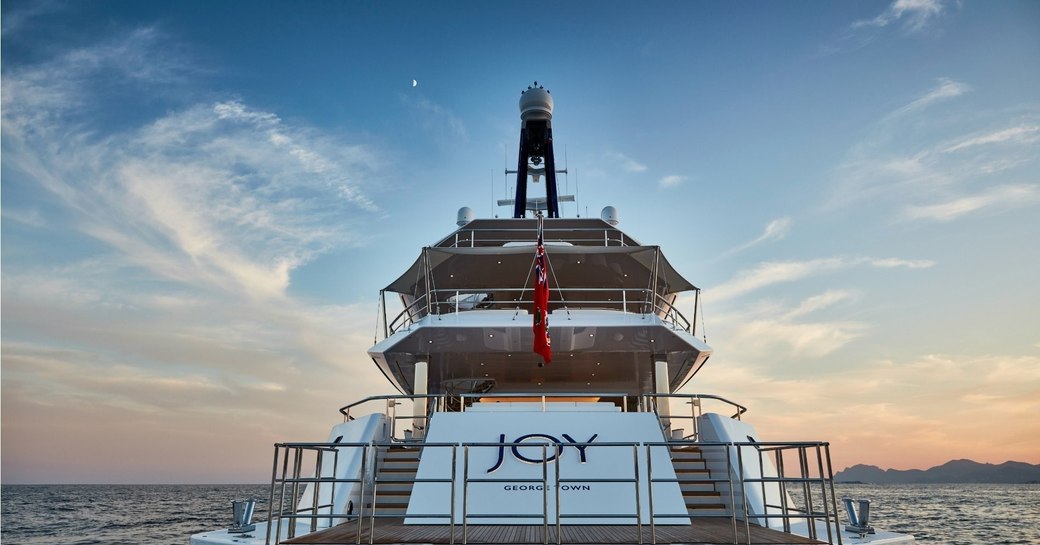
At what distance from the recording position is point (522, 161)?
23.5m

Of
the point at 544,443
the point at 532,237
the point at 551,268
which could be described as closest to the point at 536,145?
the point at 532,237

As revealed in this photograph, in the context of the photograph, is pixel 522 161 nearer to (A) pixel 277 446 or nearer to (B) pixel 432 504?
(B) pixel 432 504

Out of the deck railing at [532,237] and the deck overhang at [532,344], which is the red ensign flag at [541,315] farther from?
the deck railing at [532,237]

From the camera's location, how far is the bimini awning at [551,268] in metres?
15.5

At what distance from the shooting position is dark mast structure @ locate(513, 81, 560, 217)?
21.8m

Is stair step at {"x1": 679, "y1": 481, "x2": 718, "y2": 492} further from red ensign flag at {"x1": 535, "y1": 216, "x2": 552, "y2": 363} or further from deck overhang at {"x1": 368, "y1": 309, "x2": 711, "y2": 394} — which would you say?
deck overhang at {"x1": 368, "y1": 309, "x2": 711, "y2": 394}

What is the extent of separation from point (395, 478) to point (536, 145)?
48.2 ft

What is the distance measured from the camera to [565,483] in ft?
31.8

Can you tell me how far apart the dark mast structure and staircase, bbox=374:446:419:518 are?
13.2m

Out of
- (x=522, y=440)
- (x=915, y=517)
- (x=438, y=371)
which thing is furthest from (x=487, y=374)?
(x=915, y=517)

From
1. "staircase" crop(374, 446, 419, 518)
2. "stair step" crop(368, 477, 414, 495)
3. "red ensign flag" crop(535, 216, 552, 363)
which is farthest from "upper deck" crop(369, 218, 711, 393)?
"stair step" crop(368, 477, 414, 495)

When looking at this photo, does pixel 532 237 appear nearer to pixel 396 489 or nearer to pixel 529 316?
pixel 529 316

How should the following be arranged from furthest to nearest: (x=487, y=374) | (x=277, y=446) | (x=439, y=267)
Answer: (x=487, y=374), (x=439, y=267), (x=277, y=446)

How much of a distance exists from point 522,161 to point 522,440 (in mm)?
14694
